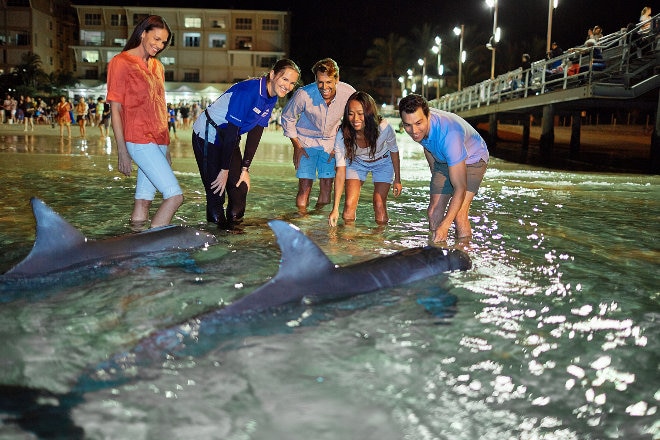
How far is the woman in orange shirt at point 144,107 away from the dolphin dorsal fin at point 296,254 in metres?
2.57

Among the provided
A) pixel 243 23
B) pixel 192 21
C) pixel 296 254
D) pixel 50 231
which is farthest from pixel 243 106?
pixel 192 21

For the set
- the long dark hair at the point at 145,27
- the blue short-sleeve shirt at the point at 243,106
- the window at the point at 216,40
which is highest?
the window at the point at 216,40

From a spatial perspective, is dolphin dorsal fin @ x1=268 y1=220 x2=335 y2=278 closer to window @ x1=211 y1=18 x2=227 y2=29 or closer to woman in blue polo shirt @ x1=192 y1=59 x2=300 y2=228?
woman in blue polo shirt @ x1=192 y1=59 x2=300 y2=228

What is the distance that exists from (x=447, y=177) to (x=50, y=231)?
4.07m

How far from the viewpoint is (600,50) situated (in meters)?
20.3

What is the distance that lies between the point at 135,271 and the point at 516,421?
126 inches

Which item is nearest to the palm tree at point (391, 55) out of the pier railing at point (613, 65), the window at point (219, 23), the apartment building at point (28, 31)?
the window at point (219, 23)

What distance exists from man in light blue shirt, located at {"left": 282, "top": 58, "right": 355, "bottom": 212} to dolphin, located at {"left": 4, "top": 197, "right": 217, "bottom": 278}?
306 cm

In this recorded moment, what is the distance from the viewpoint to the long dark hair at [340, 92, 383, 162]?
22.5 feet

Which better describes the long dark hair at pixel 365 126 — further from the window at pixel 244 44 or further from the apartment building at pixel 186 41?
the window at pixel 244 44

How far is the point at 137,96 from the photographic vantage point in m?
5.87

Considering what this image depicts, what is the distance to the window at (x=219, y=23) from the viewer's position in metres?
77.7

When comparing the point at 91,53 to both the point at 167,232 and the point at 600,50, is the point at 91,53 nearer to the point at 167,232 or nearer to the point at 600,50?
the point at 600,50

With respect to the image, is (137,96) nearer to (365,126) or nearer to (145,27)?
(145,27)
